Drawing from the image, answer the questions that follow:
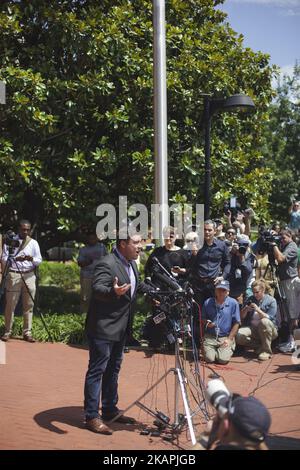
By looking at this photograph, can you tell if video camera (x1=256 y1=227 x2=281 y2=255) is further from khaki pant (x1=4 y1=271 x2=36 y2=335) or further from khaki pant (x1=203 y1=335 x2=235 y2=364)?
khaki pant (x1=4 y1=271 x2=36 y2=335)

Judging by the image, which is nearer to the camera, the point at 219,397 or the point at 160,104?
the point at 219,397

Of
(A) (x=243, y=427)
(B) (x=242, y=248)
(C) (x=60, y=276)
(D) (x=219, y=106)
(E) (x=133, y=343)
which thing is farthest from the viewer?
(C) (x=60, y=276)

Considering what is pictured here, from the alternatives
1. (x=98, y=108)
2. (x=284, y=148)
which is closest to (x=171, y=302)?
(x=98, y=108)

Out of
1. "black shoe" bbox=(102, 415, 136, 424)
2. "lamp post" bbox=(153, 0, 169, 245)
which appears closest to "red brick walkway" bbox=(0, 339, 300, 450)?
"black shoe" bbox=(102, 415, 136, 424)

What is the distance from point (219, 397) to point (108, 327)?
237cm

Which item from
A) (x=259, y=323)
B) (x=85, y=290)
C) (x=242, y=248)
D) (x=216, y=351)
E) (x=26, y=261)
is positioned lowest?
(x=216, y=351)

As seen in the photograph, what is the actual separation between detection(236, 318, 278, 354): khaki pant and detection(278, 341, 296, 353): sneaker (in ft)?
0.94

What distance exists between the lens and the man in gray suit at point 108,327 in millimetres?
→ 6168

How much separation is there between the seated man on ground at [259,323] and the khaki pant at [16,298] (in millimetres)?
3441

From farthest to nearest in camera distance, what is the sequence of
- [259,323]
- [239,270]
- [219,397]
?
[239,270]
[259,323]
[219,397]

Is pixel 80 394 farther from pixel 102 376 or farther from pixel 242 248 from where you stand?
pixel 242 248

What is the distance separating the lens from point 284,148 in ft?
79.5

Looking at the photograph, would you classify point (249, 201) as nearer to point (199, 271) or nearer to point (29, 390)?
point (199, 271)
